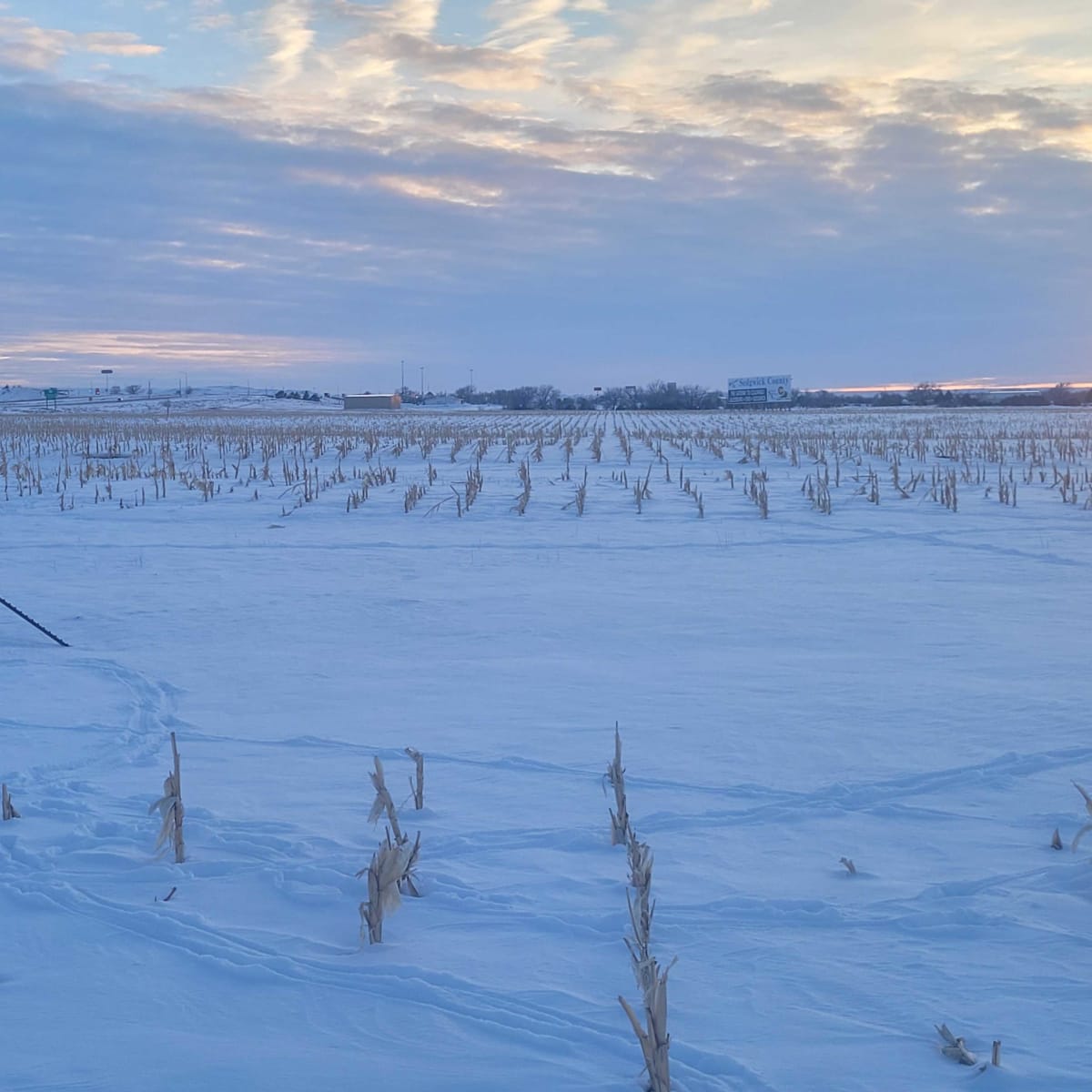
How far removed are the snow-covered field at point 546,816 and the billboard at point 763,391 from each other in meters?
80.1

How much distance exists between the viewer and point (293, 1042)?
103 inches

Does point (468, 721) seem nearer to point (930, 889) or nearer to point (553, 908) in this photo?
point (553, 908)

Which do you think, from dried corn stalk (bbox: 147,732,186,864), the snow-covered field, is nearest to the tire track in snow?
the snow-covered field

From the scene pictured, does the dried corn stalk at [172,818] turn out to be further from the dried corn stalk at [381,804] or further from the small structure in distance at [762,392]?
the small structure in distance at [762,392]

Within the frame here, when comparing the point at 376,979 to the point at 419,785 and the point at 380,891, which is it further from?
the point at 419,785

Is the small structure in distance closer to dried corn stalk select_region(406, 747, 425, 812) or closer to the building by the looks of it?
the building

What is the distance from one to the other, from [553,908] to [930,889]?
115 cm

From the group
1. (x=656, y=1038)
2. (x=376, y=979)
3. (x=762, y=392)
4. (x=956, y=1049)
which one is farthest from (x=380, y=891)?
(x=762, y=392)

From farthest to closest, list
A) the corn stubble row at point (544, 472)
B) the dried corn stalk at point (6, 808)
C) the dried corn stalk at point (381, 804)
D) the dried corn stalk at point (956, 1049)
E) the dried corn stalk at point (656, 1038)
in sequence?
the corn stubble row at point (544, 472)
the dried corn stalk at point (6, 808)
the dried corn stalk at point (381, 804)
the dried corn stalk at point (956, 1049)
the dried corn stalk at point (656, 1038)

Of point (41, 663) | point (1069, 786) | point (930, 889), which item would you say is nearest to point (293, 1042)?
point (930, 889)

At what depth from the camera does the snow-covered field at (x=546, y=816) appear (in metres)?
2.62

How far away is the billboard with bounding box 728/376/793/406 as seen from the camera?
8750cm

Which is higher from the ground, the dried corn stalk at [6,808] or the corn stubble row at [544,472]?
the corn stubble row at [544,472]

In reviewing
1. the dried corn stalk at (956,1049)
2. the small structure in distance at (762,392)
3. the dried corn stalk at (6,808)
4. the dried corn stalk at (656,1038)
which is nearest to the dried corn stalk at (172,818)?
the dried corn stalk at (6,808)
